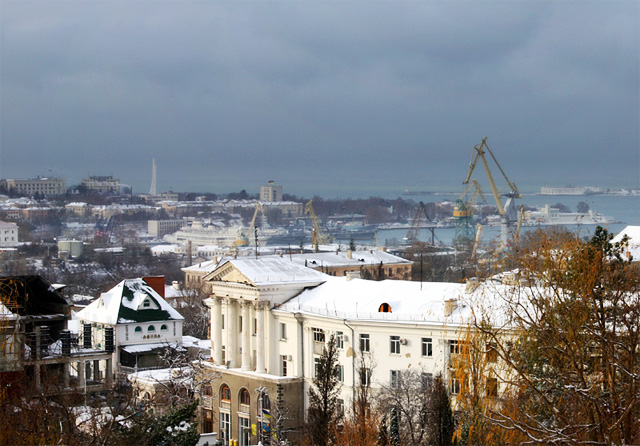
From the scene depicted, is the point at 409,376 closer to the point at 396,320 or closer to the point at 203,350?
the point at 396,320

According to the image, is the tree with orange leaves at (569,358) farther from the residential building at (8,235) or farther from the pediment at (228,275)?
the residential building at (8,235)

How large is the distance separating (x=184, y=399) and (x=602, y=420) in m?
22.7

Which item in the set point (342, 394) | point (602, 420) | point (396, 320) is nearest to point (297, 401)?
point (342, 394)

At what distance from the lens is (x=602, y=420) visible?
12383 mm

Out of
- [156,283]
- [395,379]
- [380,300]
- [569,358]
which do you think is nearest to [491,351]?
[569,358]

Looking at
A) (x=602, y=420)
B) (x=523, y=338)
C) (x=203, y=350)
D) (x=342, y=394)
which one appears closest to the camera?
(x=602, y=420)

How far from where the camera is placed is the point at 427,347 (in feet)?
102

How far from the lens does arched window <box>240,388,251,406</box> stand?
1432 inches

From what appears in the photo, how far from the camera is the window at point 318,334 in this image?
34.8m

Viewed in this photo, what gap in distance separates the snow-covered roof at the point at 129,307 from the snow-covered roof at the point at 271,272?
7681mm

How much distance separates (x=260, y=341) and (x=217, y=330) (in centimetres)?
338

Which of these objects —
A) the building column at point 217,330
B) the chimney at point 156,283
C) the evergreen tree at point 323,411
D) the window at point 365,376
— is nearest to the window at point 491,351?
the evergreen tree at point 323,411

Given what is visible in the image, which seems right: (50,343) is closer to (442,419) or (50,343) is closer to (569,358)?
(442,419)

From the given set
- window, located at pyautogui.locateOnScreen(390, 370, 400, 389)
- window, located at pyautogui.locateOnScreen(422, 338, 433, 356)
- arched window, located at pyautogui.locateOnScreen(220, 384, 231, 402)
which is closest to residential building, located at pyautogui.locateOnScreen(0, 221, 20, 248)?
arched window, located at pyautogui.locateOnScreen(220, 384, 231, 402)
